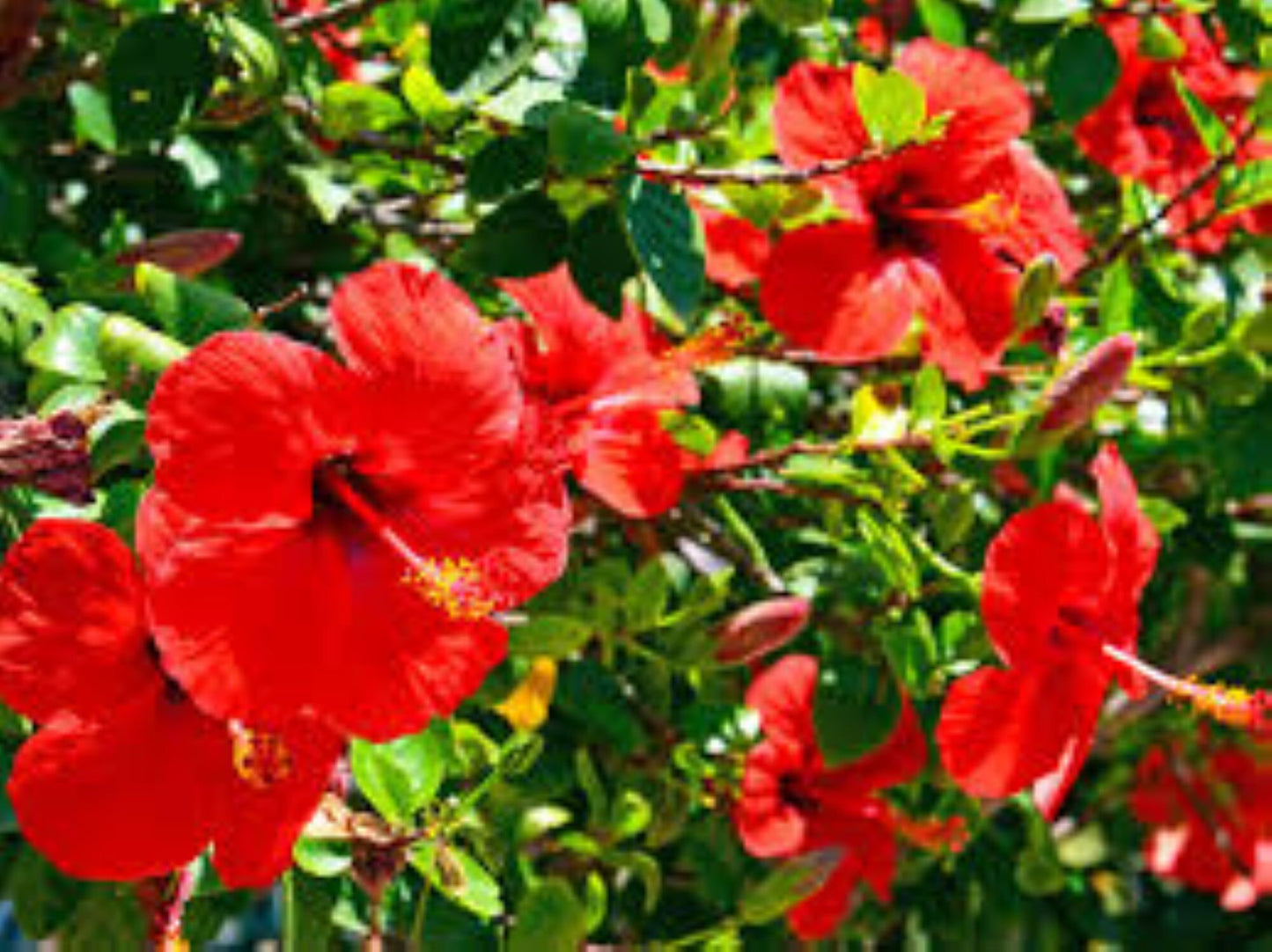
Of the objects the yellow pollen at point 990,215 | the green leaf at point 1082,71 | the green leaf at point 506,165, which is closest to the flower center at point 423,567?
the green leaf at point 506,165

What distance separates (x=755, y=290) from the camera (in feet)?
4.74

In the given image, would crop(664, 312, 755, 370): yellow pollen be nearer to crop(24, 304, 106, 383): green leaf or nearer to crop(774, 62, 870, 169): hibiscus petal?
crop(774, 62, 870, 169): hibiscus petal

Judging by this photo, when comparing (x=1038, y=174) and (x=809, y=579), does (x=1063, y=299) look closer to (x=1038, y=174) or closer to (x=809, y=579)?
(x=1038, y=174)

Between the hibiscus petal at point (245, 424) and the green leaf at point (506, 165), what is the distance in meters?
0.23

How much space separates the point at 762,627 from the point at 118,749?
0.46 m

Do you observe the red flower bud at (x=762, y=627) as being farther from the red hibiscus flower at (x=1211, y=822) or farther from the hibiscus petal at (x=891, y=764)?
the red hibiscus flower at (x=1211, y=822)

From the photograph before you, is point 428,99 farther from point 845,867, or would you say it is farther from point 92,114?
point 845,867

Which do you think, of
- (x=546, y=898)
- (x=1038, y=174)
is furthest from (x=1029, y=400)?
(x=546, y=898)

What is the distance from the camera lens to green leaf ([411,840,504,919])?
40.8 inches

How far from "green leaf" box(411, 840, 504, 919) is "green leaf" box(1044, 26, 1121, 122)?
720mm

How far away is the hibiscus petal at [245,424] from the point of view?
835 mm

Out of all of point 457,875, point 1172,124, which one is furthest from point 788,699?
point 1172,124

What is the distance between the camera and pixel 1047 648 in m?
1.23

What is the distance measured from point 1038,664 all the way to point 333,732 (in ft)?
1.72
